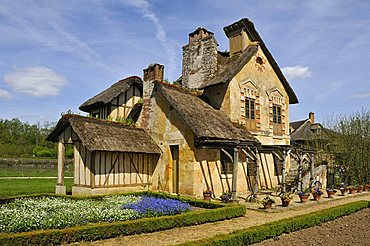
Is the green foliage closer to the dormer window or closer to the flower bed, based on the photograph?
the dormer window

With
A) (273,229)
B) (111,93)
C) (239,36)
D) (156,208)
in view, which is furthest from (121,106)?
(273,229)

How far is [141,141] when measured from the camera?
1588cm

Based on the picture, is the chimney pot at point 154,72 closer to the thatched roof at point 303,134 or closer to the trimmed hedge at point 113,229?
the trimmed hedge at point 113,229

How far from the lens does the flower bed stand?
786 centimetres

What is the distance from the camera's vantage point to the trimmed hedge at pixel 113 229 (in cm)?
677

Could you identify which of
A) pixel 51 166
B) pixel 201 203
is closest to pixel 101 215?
pixel 201 203

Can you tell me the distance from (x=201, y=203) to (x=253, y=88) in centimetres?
956

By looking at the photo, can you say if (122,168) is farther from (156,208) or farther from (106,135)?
(156,208)

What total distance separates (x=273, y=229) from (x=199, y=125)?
6475 millimetres

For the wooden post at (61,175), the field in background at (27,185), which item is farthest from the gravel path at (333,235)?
the field in background at (27,185)

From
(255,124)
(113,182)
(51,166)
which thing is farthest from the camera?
(51,166)

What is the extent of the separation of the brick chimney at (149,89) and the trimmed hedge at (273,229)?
30.5ft

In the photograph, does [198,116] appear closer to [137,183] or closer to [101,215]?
[137,183]

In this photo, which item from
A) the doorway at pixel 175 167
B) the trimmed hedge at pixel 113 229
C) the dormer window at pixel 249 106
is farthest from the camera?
the dormer window at pixel 249 106
